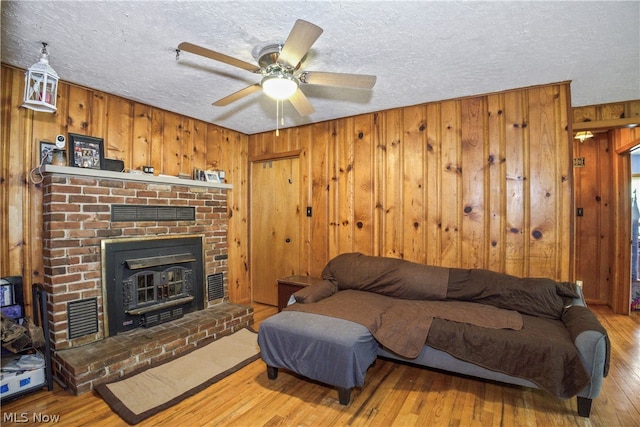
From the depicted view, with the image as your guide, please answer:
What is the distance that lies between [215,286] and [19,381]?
1710 mm

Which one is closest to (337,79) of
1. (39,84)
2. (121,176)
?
(39,84)

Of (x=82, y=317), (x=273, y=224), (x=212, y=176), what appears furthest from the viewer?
(x=273, y=224)

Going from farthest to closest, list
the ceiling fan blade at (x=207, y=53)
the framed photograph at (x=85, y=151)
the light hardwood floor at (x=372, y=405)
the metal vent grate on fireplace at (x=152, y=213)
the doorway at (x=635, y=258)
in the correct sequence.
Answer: the doorway at (x=635, y=258) < the metal vent grate on fireplace at (x=152, y=213) < the framed photograph at (x=85, y=151) < the light hardwood floor at (x=372, y=405) < the ceiling fan blade at (x=207, y=53)

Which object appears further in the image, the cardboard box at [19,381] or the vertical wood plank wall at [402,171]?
the vertical wood plank wall at [402,171]

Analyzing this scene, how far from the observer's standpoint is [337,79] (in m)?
1.94

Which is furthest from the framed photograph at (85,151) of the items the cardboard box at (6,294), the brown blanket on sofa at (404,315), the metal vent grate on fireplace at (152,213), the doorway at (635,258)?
the doorway at (635,258)

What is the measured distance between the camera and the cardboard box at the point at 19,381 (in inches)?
78.4

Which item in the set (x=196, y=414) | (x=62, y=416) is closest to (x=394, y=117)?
(x=196, y=414)

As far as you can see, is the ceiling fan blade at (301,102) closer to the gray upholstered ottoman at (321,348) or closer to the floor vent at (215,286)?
the gray upholstered ottoman at (321,348)

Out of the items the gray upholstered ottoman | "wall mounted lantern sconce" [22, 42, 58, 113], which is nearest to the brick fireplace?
"wall mounted lantern sconce" [22, 42, 58, 113]

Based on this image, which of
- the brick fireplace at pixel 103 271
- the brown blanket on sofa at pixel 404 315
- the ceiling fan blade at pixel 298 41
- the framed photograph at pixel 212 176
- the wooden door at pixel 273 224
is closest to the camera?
the ceiling fan blade at pixel 298 41

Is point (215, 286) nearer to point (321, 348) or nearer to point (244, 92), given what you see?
point (321, 348)

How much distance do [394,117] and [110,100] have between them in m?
2.90

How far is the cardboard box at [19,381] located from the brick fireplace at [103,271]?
13 cm
